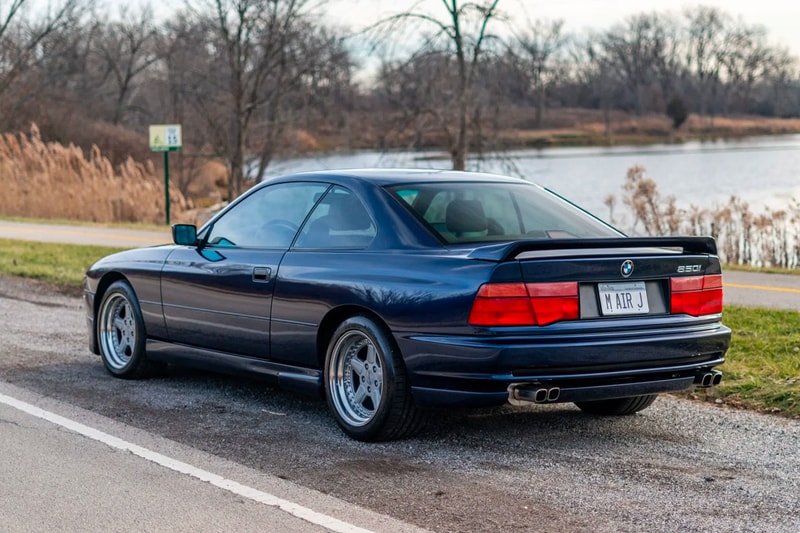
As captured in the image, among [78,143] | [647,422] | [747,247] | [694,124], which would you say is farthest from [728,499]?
[694,124]

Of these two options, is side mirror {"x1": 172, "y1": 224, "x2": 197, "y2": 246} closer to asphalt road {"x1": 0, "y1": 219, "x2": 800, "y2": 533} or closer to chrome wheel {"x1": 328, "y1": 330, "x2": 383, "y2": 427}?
asphalt road {"x1": 0, "y1": 219, "x2": 800, "y2": 533}

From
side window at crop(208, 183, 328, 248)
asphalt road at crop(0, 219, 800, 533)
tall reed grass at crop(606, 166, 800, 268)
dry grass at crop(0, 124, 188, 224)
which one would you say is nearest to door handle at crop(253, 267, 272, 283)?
side window at crop(208, 183, 328, 248)

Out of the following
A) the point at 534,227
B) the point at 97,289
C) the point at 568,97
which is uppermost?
the point at 568,97

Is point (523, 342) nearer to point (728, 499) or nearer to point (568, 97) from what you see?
point (728, 499)

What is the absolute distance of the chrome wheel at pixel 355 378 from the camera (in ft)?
19.8

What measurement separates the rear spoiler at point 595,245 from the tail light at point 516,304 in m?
0.17

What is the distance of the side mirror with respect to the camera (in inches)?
291

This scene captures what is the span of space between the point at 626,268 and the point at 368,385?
1512 millimetres

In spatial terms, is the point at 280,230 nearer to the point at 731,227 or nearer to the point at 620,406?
the point at 620,406

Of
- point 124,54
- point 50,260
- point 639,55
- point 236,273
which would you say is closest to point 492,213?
point 236,273

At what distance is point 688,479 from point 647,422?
1346mm

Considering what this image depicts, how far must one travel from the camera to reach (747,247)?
1694 cm

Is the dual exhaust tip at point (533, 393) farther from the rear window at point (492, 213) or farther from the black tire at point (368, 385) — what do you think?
the rear window at point (492, 213)

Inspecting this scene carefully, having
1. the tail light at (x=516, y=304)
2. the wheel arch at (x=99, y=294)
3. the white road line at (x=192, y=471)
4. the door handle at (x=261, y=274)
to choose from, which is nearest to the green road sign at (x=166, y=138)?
the wheel arch at (x=99, y=294)
